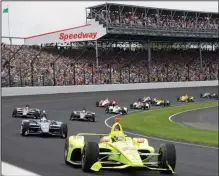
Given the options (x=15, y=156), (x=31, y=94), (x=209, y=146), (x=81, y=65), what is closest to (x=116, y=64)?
(x=81, y=65)

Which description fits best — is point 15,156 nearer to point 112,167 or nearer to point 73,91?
point 112,167

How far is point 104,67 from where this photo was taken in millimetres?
43625

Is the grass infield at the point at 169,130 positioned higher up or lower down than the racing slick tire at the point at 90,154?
lower down

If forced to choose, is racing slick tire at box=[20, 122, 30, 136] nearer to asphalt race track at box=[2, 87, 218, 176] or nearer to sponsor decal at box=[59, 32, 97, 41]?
asphalt race track at box=[2, 87, 218, 176]

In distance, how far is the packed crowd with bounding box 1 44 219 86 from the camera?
3531 centimetres

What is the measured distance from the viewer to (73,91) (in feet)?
116

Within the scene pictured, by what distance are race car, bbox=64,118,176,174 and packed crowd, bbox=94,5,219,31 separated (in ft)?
120

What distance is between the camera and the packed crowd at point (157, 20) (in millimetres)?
47812

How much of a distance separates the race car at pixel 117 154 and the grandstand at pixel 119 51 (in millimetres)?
24371

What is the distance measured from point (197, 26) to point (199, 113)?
28.8 metres

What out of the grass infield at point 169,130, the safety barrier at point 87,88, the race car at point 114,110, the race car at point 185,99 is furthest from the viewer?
the race car at point 185,99

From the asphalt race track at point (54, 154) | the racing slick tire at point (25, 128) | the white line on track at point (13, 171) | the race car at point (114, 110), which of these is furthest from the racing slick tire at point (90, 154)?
the race car at point (114, 110)

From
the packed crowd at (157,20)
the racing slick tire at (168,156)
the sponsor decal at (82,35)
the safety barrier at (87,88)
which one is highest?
the packed crowd at (157,20)

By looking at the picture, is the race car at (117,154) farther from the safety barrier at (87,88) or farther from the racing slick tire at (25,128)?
the safety barrier at (87,88)
